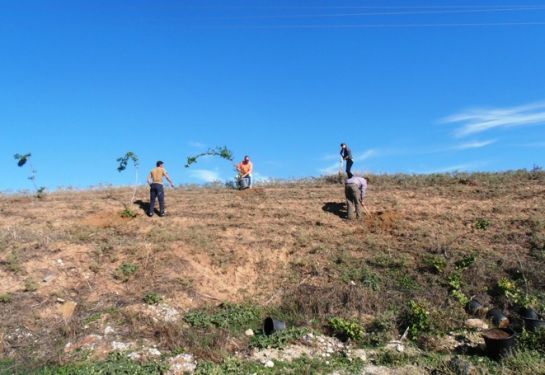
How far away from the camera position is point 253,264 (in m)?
12.7

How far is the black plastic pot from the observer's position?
10320mm

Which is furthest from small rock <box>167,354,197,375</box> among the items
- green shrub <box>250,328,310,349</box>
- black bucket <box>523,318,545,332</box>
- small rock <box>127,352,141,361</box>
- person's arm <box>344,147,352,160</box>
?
person's arm <box>344,147,352,160</box>

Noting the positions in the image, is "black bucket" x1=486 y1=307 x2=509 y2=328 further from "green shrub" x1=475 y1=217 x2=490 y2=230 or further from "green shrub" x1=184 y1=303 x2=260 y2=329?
"green shrub" x1=184 y1=303 x2=260 y2=329

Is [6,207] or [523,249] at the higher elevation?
[6,207]

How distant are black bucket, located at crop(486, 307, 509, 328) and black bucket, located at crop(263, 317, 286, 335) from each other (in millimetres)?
4087

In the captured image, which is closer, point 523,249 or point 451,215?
point 523,249

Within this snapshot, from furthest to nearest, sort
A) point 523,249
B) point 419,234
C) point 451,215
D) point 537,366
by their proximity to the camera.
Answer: point 451,215, point 419,234, point 523,249, point 537,366

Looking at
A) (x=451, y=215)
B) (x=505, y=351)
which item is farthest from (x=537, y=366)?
(x=451, y=215)

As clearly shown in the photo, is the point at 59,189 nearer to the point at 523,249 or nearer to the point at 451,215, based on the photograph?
the point at 451,215

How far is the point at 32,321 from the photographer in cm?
991

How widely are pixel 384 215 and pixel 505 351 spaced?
6363 millimetres

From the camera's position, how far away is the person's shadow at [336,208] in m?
15.1

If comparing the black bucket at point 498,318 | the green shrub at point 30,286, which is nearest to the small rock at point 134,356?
the green shrub at point 30,286

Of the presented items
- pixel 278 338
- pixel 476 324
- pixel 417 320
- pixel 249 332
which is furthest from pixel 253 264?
pixel 476 324
